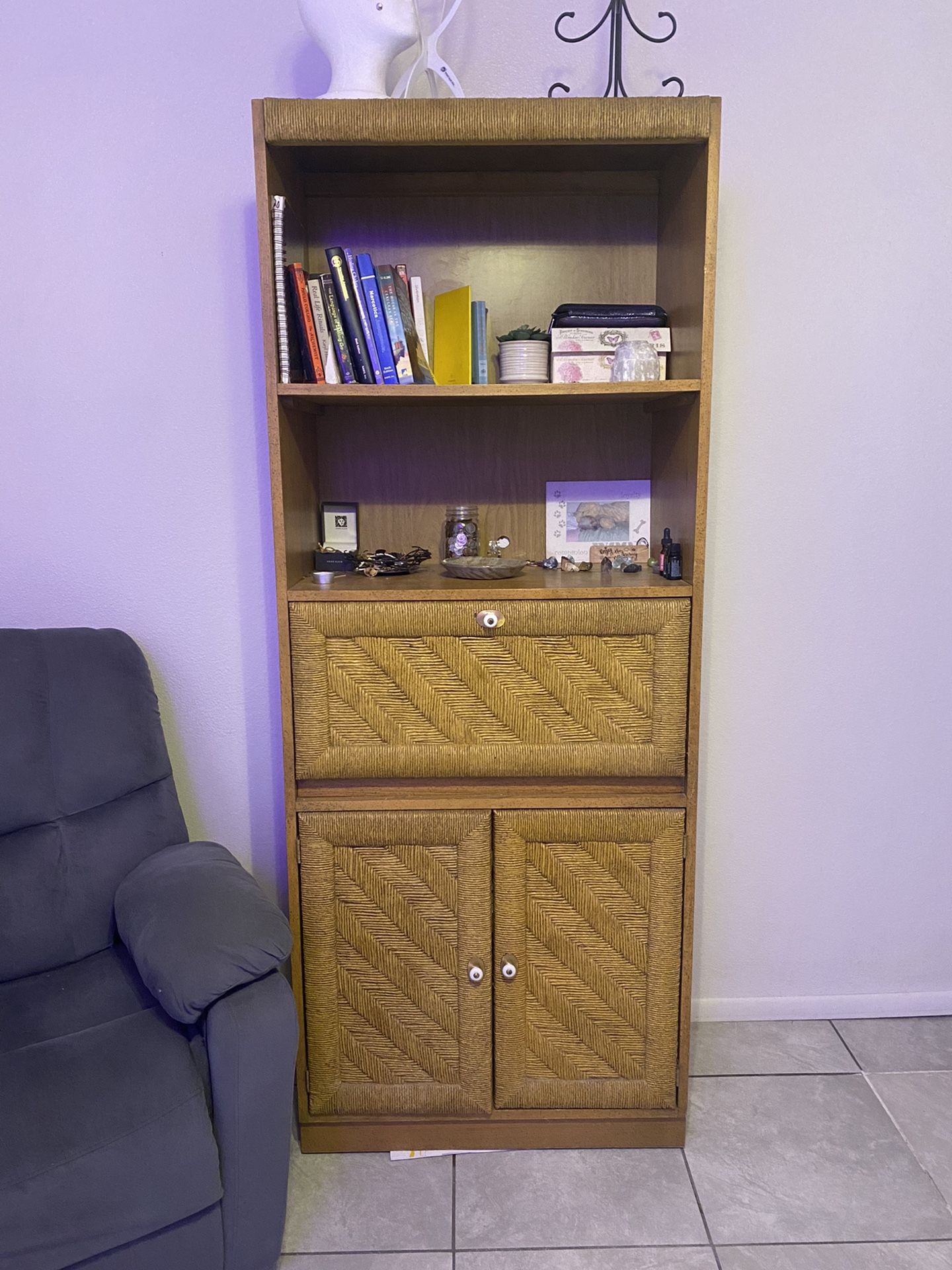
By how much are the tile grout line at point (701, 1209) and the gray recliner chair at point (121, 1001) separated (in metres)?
0.69

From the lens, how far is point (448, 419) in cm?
187

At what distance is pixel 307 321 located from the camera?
1.58m

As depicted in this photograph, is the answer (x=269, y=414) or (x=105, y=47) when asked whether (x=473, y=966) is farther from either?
(x=105, y=47)

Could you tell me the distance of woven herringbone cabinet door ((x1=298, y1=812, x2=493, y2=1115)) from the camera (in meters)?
1.66

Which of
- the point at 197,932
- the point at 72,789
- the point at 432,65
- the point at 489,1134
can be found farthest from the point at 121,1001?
the point at 432,65

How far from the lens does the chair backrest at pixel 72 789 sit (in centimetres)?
160

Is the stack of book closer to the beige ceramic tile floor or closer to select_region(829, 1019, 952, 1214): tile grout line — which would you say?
the beige ceramic tile floor

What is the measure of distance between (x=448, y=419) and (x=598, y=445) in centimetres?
30

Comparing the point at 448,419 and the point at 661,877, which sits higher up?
the point at 448,419

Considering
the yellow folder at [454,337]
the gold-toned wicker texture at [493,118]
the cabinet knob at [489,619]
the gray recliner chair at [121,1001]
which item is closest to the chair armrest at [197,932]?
the gray recliner chair at [121,1001]

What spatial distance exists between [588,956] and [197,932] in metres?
0.70

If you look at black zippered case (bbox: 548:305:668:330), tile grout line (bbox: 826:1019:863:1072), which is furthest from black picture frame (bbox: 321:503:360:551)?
tile grout line (bbox: 826:1019:863:1072)

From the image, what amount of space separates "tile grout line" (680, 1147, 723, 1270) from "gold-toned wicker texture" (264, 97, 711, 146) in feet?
5.79

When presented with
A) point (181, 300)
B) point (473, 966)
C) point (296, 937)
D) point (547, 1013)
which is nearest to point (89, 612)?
point (181, 300)
